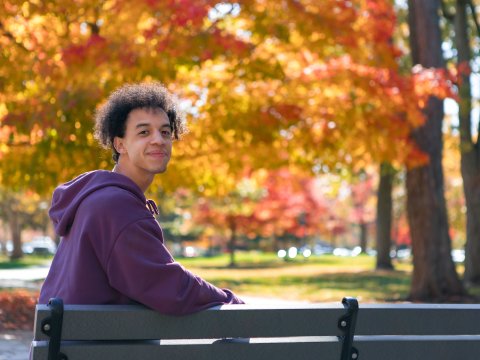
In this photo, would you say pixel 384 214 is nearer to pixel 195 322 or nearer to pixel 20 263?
pixel 20 263

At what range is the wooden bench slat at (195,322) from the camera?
287 centimetres

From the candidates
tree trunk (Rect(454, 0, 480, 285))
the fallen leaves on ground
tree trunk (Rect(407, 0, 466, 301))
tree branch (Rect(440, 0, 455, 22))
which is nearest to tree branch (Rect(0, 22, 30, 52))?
the fallen leaves on ground

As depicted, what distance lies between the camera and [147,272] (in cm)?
294

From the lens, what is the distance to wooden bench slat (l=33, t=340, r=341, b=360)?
2.92 m

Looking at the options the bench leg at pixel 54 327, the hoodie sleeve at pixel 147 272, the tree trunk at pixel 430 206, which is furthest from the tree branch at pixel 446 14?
the bench leg at pixel 54 327

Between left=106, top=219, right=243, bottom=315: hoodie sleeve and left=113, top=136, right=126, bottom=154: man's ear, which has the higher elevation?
left=113, top=136, right=126, bottom=154: man's ear

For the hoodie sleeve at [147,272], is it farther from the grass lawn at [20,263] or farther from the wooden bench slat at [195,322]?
the grass lawn at [20,263]

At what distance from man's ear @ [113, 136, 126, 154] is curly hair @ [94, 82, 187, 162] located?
14 millimetres

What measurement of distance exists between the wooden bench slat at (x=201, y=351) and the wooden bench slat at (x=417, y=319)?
15 cm

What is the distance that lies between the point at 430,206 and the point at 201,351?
12063 millimetres

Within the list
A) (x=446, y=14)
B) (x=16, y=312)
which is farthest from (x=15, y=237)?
(x=16, y=312)

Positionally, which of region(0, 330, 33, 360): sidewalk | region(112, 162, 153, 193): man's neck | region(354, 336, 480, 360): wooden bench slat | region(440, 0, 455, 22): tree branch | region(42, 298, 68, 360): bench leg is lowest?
region(0, 330, 33, 360): sidewalk

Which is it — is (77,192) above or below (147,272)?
above

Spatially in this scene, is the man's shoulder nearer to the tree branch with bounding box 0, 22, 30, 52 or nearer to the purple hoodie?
the purple hoodie
